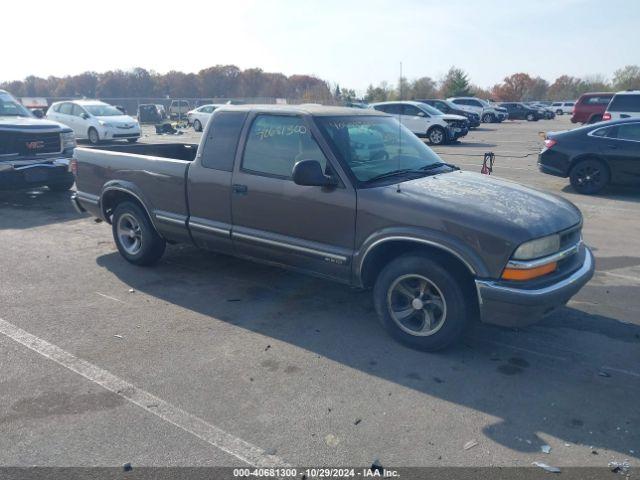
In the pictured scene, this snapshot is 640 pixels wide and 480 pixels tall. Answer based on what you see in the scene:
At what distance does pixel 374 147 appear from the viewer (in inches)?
204

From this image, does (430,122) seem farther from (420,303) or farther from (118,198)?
(420,303)

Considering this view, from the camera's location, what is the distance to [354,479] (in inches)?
119

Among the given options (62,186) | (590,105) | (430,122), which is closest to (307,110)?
(62,186)

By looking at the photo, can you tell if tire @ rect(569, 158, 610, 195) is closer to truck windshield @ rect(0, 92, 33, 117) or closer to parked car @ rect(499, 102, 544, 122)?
truck windshield @ rect(0, 92, 33, 117)

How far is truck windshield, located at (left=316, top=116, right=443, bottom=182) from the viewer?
4883 mm

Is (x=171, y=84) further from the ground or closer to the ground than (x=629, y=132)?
further from the ground

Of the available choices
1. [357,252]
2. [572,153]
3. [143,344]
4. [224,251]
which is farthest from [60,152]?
[572,153]

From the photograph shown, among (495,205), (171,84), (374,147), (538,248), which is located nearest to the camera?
(538,248)

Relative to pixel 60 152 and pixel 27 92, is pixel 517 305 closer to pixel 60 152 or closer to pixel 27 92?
pixel 60 152

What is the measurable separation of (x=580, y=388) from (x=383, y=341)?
4.85 feet

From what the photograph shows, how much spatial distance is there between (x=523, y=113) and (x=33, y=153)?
41826mm

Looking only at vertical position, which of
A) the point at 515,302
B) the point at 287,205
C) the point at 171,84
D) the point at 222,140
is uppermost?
the point at 171,84

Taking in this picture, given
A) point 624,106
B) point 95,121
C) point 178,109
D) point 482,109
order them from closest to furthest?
point 624,106
point 95,121
point 482,109
point 178,109

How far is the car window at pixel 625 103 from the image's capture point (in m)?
18.6
